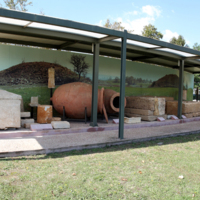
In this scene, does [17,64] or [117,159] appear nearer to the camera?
[117,159]

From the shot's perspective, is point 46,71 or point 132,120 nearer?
point 132,120

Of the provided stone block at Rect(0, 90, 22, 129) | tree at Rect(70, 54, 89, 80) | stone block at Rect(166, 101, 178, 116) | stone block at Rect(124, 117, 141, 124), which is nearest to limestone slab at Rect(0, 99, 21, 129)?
stone block at Rect(0, 90, 22, 129)

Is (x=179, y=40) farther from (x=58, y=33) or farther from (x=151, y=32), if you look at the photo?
(x=58, y=33)

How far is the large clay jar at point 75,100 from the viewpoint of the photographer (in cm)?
821

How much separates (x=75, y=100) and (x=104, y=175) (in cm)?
471

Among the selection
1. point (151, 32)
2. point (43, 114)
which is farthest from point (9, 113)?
point (151, 32)

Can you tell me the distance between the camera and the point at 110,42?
7.67m

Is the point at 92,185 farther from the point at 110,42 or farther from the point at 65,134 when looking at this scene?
the point at 110,42

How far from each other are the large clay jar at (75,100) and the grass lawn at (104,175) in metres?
3.19

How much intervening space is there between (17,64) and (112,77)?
15.3 feet

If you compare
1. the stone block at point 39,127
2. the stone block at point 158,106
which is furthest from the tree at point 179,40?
the stone block at point 39,127

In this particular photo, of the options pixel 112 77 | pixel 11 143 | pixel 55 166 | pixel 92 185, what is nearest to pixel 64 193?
pixel 92 185

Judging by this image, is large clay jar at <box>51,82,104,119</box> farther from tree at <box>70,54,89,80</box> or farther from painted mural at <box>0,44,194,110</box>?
tree at <box>70,54,89,80</box>

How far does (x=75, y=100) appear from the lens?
8.19 meters
